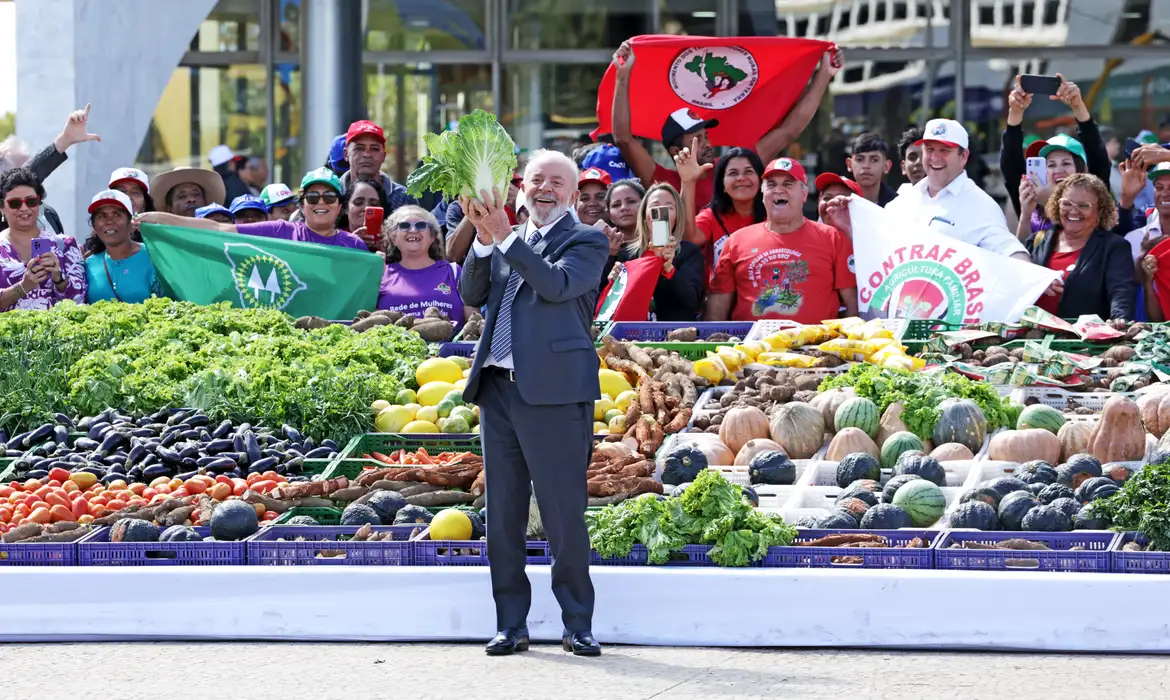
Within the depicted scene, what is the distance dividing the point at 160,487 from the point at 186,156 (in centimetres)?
1202

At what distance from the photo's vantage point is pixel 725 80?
1176cm

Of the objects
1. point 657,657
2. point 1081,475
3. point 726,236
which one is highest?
point 726,236

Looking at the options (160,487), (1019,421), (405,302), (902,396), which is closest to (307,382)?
(160,487)

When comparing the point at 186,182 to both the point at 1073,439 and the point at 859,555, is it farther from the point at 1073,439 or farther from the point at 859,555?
the point at 859,555

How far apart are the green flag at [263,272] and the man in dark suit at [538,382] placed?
A: 4.24 metres

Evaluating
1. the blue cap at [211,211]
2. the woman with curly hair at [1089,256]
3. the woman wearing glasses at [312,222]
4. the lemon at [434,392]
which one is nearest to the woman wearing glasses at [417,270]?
the woman wearing glasses at [312,222]

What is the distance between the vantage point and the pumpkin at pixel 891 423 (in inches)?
316

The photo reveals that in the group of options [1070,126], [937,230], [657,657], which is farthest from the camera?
[1070,126]

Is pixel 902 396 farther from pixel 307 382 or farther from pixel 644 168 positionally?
pixel 644 168

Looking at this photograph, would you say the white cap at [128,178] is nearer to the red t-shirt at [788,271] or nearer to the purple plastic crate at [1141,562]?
the red t-shirt at [788,271]

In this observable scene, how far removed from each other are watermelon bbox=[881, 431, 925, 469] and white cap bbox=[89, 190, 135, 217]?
5.28 metres

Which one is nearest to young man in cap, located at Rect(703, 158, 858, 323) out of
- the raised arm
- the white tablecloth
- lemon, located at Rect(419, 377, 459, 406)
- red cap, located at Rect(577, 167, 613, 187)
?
red cap, located at Rect(577, 167, 613, 187)

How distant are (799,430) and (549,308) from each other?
91.7 inches

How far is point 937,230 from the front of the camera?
10.2 m
